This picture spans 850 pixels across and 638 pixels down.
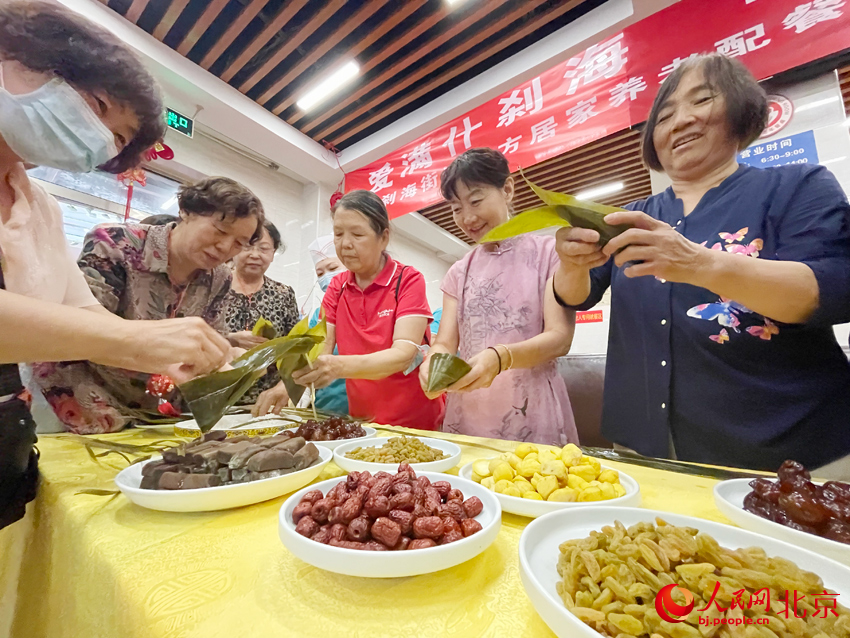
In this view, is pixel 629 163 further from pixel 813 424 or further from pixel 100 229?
pixel 100 229

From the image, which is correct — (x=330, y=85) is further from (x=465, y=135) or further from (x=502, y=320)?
(x=502, y=320)

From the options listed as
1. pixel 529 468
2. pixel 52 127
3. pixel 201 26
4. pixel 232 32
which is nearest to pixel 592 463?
pixel 529 468

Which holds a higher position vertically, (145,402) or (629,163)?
(629,163)

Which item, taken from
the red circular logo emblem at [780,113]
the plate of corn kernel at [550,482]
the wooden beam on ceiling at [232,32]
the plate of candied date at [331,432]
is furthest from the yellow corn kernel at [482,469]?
the red circular logo emblem at [780,113]

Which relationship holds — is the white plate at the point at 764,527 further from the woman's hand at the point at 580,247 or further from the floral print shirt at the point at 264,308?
the floral print shirt at the point at 264,308

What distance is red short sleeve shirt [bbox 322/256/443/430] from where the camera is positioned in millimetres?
2008

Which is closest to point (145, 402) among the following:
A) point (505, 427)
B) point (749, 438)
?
point (505, 427)

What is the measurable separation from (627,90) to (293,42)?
271 cm

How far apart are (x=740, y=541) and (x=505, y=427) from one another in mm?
1058

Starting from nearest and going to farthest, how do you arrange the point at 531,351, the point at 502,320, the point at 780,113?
the point at 531,351
the point at 502,320
the point at 780,113

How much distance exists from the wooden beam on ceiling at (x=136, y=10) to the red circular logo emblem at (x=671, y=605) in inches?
173

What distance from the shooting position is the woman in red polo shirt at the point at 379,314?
2.00m

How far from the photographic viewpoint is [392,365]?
177 cm

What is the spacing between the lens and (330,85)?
359 centimetres
